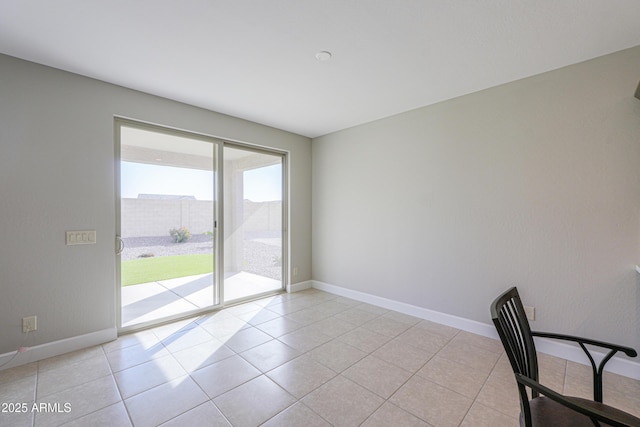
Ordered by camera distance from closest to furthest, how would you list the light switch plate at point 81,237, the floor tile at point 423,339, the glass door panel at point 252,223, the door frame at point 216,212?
1. the light switch plate at point 81,237
2. the floor tile at point 423,339
3. the door frame at point 216,212
4. the glass door panel at point 252,223

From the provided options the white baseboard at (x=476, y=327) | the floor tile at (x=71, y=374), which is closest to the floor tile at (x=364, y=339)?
the white baseboard at (x=476, y=327)

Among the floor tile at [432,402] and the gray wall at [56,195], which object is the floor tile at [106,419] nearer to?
the gray wall at [56,195]

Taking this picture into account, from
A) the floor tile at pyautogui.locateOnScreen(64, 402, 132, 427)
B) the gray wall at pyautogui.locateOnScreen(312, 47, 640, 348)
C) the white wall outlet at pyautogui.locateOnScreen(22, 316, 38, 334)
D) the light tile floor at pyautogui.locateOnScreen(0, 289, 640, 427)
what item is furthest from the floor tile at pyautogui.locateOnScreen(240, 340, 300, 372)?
the white wall outlet at pyautogui.locateOnScreen(22, 316, 38, 334)

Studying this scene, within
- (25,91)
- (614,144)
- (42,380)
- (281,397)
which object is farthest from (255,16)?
(42,380)

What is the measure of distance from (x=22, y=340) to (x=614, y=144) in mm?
5182

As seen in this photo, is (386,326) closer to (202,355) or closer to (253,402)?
(253,402)

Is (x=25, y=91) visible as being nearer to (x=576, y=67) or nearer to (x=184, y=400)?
(x=184, y=400)

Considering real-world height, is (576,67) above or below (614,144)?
above

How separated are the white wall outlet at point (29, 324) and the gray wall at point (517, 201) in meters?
3.46

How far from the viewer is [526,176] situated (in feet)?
8.37

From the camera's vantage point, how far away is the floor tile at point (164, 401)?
5.48 feet

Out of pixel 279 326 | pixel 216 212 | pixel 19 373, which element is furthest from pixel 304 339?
pixel 19 373

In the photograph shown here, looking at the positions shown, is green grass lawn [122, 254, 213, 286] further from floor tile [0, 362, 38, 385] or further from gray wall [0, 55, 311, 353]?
floor tile [0, 362, 38, 385]

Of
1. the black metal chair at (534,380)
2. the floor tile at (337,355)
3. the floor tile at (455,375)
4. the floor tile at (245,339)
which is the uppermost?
the black metal chair at (534,380)
